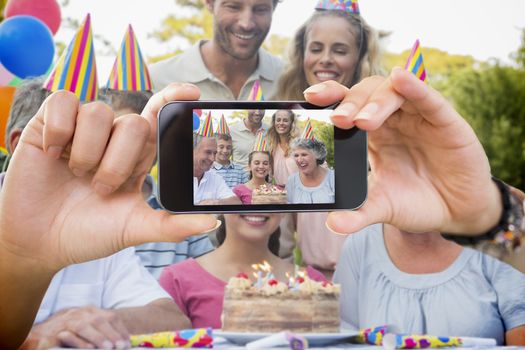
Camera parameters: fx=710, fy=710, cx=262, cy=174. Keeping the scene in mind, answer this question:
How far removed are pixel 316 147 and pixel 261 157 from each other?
7cm

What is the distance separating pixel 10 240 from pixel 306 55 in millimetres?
1817

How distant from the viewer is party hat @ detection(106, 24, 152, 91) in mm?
2500

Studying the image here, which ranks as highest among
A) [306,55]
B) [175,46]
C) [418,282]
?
[175,46]

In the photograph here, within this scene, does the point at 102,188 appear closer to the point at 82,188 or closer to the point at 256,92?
the point at 82,188

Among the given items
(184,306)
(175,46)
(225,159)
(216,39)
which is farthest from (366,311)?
(175,46)

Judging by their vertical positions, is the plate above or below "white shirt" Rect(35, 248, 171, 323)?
below

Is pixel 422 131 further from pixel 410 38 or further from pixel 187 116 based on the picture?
pixel 410 38

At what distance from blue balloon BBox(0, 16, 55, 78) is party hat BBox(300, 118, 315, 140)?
1.73 metres

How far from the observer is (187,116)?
0.93 m

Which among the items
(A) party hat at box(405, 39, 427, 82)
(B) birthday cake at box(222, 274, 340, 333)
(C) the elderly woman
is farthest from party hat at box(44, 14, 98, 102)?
(C) the elderly woman

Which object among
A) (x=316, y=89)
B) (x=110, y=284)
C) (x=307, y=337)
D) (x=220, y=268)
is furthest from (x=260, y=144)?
(x=220, y=268)

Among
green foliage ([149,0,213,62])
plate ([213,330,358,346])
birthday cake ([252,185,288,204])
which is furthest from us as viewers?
green foliage ([149,0,213,62])

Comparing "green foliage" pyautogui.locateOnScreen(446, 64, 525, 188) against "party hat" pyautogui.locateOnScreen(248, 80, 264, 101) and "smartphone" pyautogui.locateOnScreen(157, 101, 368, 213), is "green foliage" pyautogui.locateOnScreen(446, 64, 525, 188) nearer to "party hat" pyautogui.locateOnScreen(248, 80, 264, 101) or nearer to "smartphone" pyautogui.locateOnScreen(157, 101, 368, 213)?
"party hat" pyautogui.locateOnScreen(248, 80, 264, 101)

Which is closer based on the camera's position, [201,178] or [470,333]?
[201,178]
